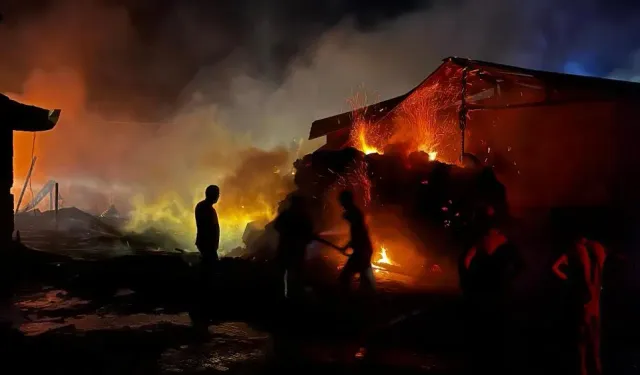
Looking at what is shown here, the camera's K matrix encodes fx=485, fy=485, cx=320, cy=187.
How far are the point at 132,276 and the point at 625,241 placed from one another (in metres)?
10.1

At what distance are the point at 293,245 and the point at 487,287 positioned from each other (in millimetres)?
3864

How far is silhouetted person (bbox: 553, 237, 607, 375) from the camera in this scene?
17.2 ft

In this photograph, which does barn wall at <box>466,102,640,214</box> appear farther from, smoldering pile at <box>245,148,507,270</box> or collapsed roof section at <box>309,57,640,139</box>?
smoldering pile at <box>245,148,507,270</box>

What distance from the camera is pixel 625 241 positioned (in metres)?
9.88

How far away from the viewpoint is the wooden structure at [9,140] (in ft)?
31.7

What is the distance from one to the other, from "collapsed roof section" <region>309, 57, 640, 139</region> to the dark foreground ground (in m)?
4.32

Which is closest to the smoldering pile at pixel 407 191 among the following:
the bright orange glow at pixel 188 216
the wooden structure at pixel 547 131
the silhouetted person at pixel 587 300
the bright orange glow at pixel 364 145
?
the wooden structure at pixel 547 131

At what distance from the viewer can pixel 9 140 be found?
10023 mm

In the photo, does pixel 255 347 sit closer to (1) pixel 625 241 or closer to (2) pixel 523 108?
(1) pixel 625 241

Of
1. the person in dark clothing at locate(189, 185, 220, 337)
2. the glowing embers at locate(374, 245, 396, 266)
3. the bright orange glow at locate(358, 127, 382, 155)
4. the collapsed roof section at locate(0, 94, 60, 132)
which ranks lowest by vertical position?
the glowing embers at locate(374, 245, 396, 266)

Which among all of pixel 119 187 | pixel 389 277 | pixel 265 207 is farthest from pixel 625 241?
pixel 119 187

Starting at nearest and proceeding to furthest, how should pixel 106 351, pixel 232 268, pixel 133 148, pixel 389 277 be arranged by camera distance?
pixel 106 351 < pixel 232 268 < pixel 389 277 < pixel 133 148

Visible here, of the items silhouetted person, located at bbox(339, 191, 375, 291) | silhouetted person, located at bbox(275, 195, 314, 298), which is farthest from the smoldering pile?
silhouetted person, located at bbox(275, 195, 314, 298)

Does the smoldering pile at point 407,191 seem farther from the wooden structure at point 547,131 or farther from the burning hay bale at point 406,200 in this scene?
the wooden structure at point 547,131
